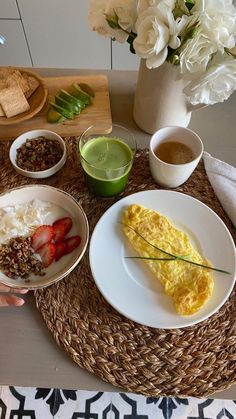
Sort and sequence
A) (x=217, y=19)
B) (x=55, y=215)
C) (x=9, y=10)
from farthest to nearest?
(x=9, y=10), (x=55, y=215), (x=217, y=19)

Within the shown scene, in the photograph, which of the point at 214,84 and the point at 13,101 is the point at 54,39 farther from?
the point at 214,84

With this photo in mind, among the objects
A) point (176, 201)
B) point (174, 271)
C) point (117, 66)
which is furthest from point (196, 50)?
point (117, 66)

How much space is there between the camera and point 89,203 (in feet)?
3.32

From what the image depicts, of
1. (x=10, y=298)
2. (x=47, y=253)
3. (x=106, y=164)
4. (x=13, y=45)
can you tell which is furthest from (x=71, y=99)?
(x=13, y=45)

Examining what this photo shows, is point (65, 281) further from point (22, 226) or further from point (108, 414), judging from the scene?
point (108, 414)

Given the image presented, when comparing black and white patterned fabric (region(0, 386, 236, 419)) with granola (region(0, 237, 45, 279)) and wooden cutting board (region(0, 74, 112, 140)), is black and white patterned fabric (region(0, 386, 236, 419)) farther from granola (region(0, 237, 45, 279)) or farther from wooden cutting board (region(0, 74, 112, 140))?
wooden cutting board (region(0, 74, 112, 140))

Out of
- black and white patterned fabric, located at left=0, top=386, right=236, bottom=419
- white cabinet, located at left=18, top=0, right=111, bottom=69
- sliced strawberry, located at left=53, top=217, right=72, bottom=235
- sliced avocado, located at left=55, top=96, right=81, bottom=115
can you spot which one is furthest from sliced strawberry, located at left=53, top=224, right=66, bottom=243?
white cabinet, located at left=18, top=0, right=111, bottom=69

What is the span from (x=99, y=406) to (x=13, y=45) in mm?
1649

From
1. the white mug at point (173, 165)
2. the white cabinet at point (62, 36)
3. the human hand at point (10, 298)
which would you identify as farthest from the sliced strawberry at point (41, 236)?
the white cabinet at point (62, 36)

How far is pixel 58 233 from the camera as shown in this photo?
3.10 ft

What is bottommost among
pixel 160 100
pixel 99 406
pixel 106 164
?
pixel 99 406

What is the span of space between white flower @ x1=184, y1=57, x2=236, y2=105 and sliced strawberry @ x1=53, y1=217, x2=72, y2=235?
0.41m

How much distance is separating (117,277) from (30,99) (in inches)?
24.0

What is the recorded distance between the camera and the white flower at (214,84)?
32.4 inches
